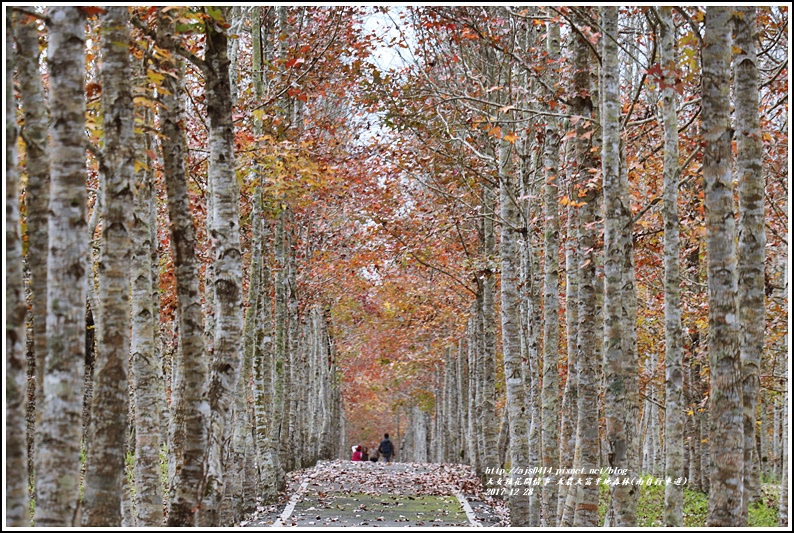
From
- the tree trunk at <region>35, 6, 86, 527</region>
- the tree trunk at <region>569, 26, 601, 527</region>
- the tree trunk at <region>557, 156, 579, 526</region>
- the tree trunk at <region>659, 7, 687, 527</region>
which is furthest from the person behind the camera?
the tree trunk at <region>557, 156, 579, 526</region>

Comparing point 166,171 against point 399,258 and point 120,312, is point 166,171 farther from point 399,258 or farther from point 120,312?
A: point 399,258

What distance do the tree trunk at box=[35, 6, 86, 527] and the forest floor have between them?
1003 centimetres

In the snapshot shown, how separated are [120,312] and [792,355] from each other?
5138 mm

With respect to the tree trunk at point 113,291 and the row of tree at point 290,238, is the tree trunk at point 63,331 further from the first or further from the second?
the tree trunk at point 113,291

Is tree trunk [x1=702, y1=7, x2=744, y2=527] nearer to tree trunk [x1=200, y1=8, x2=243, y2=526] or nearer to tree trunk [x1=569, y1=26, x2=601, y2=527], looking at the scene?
tree trunk [x1=569, y1=26, x2=601, y2=527]

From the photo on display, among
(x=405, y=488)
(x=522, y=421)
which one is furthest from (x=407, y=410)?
(x=522, y=421)

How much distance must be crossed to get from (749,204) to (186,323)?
5410 mm

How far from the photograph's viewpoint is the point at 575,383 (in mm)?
11883

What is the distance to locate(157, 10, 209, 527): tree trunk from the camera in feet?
24.0

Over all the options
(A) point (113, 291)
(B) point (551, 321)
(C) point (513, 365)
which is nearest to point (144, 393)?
(A) point (113, 291)

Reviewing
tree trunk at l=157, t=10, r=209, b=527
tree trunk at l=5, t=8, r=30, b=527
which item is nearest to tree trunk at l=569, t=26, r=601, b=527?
tree trunk at l=157, t=10, r=209, b=527

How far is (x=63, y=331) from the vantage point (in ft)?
17.3

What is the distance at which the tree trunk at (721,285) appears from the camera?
6.51 m

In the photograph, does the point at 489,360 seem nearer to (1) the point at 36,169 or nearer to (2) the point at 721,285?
(2) the point at 721,285
